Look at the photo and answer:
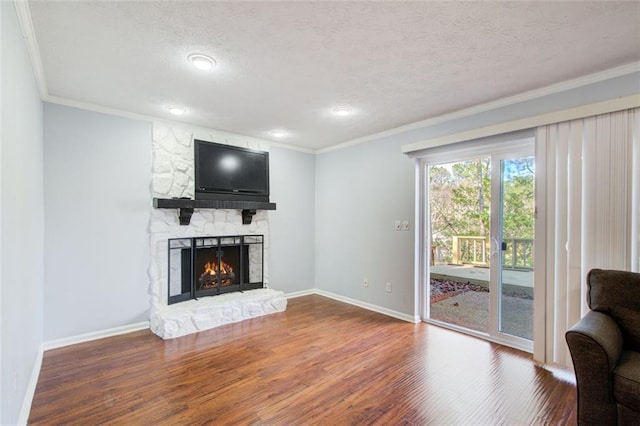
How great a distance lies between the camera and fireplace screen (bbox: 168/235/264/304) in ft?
12.6

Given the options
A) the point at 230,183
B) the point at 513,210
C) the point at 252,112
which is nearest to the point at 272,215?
the point at 230,183

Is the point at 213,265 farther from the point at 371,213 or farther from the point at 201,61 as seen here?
the point at 201,61

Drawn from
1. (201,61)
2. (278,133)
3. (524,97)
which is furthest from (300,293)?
(524,97)

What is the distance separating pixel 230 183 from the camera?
4.11 metres

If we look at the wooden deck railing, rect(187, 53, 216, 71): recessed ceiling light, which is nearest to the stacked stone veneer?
rect(187, 53, 216, 71): recessed ceiling light

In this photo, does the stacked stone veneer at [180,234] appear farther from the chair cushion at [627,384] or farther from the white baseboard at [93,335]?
the chair cushion at [627,384]

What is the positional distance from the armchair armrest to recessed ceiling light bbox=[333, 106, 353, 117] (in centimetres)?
263

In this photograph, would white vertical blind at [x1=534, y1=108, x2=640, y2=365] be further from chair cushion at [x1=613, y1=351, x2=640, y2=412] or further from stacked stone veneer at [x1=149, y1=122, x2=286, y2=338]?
stacked stone veneer at [x1=149, y1=122, x2=286, y2=338]

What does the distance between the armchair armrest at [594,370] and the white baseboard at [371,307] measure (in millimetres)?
2097

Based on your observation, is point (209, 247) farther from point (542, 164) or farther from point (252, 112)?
point (542, 164)

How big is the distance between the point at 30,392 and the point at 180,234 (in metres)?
1.96

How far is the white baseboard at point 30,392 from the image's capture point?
187 centimetres

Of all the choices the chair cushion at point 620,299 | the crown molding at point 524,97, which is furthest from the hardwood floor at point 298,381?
the crown molding at point 524,97

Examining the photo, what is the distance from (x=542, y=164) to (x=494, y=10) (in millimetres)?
1585
